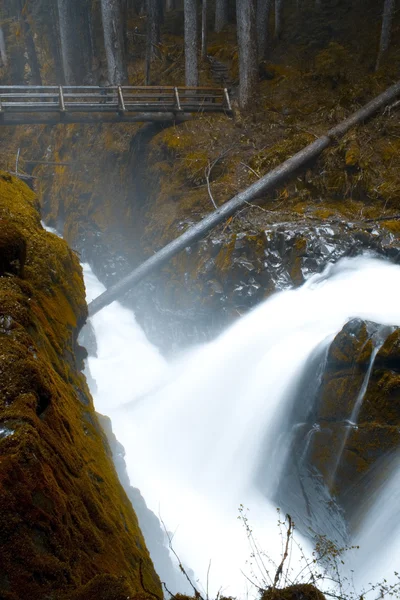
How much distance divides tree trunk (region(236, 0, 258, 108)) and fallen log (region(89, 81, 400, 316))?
3.70 m

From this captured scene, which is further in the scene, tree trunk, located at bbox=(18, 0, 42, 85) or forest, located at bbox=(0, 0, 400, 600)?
tree trunk, located at bbox=(18, 0, 42, 85)

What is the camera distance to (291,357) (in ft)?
26.4

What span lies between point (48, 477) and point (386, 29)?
646 inches

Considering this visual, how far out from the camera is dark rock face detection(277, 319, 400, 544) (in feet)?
21.4

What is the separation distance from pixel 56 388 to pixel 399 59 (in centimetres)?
1532

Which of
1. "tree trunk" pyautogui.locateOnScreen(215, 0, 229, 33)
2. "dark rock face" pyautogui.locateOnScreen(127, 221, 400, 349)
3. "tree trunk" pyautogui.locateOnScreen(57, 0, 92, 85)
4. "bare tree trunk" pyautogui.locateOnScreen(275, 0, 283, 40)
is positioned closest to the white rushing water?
"dark rock face" pyautogui.locateOnScreen(127, 221, 400, 349)

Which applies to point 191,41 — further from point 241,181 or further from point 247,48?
point 241,181

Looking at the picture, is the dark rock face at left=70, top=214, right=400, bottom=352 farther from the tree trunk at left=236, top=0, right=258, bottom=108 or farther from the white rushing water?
the tree trunk at left=236, top=0, right=258, bottom=108

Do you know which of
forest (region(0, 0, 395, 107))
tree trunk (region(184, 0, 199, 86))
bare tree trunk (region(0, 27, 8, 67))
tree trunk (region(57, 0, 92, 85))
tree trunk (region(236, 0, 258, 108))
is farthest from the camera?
bare tree trunk (region(0, 27, 8, 67))

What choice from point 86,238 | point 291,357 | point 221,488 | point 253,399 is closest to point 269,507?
point 221,488

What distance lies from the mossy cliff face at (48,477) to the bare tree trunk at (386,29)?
14.2 metres

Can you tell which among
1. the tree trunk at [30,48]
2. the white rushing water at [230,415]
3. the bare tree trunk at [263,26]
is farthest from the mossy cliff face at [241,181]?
the tree trunk at [30,48]

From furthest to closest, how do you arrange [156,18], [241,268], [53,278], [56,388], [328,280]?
[156,18] → [241,268] → [328,280] → [53,278] → [56,388]

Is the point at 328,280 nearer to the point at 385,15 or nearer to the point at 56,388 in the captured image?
the point at 56,388
